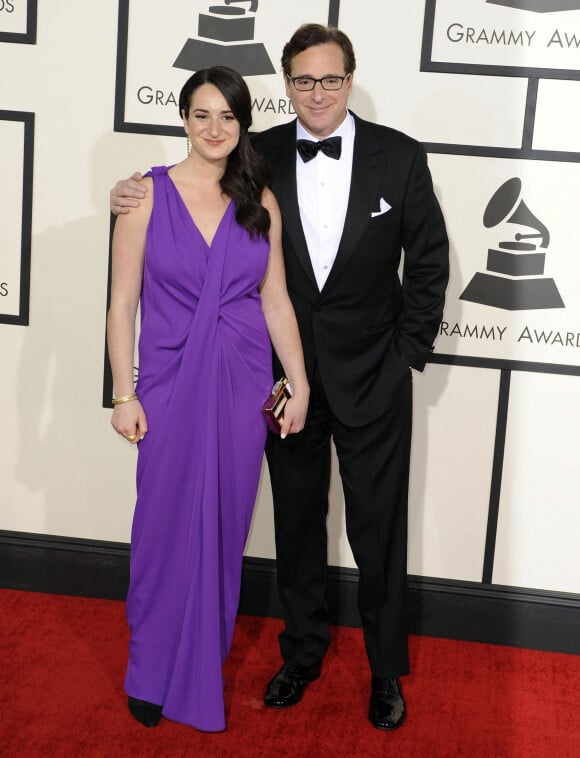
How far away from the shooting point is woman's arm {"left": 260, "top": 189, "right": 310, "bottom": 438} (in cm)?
249

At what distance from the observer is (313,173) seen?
256 centimetres

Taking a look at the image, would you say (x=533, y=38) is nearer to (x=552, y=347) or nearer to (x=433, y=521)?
(x=552, y=347)

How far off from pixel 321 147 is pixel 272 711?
5.13 ft

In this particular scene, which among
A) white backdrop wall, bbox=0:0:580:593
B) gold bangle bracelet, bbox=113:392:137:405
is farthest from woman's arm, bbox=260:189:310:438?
white backdrop wall, bbox=0:0:580:593

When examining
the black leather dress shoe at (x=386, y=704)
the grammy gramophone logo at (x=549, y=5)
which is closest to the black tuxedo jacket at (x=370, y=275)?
the grammy gramophone logo at (x=549, y=5)

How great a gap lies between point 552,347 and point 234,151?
4.06ft

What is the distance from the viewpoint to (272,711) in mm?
2678

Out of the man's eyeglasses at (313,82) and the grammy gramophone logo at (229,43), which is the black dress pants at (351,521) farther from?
the grammy gramophone logo at (229,43)

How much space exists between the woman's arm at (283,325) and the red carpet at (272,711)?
2.69 ft

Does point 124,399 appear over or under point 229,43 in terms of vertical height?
under

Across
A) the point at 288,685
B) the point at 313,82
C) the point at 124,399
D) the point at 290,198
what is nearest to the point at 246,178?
the point at 290,198

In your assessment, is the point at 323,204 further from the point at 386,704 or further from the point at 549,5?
the point at 386,704

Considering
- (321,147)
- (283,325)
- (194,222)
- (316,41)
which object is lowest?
(283,325)

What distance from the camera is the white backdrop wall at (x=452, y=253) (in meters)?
2.92
